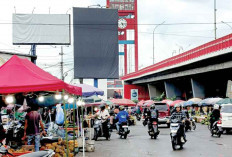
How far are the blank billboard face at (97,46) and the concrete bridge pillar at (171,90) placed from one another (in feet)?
61.8

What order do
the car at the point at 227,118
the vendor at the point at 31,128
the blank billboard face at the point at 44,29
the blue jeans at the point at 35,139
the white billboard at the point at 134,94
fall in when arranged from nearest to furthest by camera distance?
the blue jeans at the point at 35,139
the vendor at the point at 31,128
the car at the point at 227,118
the blank billboard face at the point at 44,29
the white billboard at the point at 134,94

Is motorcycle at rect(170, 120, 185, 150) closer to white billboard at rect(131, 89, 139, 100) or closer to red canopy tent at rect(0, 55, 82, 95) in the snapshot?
red canopy tent at rect(0, 55, 82, 95)

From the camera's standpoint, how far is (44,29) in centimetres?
5591

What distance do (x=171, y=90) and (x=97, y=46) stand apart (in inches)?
872

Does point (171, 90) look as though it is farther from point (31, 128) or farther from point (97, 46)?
point (31, 128)

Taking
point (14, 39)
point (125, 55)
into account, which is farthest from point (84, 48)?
point (125, 55)

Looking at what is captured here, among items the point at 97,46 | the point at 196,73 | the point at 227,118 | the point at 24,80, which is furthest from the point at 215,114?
the point at 97,46

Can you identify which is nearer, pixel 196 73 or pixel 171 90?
pixel 196 73

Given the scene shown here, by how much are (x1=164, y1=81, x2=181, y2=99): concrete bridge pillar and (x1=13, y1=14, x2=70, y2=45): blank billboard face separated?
2256 cm

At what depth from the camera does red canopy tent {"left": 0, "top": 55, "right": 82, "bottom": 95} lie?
32.0ft

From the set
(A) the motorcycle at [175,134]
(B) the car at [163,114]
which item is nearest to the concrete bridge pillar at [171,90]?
(B) the car at [163,114]

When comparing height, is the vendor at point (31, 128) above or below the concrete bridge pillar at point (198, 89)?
below

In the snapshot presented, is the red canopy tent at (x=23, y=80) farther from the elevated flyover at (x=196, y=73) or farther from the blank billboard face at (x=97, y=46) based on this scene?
the blank billboard face at (x=97, y=46)

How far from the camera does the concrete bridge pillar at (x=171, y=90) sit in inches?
2807
